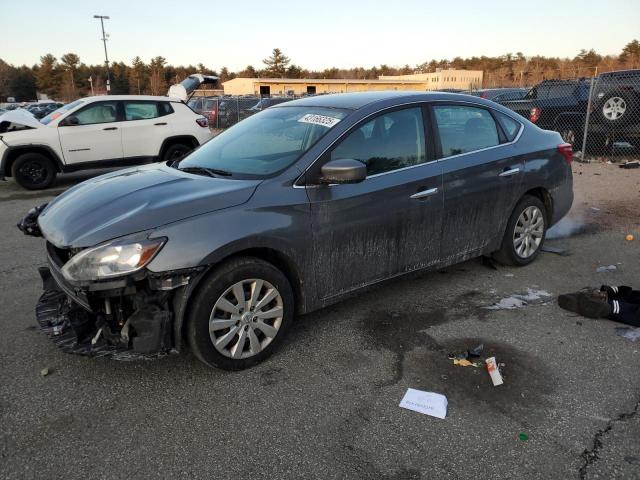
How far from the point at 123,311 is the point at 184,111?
875 cm

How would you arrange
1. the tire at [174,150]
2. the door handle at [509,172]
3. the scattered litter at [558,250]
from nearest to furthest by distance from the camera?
1. the door handle at [509,172]
2. the scattered litter at [558,250]
3. the tire at [174,150]

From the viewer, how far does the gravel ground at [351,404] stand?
7.94 ft

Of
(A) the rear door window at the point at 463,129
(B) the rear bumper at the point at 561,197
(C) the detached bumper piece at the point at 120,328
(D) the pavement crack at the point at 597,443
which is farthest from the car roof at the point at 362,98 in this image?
(D) the pavement crack at the point at 597,443

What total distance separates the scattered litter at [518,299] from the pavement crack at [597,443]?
4.63ft

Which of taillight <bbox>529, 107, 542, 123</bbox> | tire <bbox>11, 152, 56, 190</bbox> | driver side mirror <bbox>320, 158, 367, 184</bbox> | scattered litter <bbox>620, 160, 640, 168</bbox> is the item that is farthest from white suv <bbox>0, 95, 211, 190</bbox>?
scattered litter <bbox>620, 160, 640, 168</bbox>

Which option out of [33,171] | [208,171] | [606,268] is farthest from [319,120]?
[33,171]

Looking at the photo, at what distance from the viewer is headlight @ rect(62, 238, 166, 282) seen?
2738 mm

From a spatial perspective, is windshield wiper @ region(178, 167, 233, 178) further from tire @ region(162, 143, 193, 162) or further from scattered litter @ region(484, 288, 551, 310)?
tire @ region(162, 143, 193, 162)

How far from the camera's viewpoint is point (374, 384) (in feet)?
Answer: 10.1

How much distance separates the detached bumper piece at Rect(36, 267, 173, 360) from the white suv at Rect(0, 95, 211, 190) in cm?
741

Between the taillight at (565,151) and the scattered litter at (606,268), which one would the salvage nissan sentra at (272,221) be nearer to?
the taillight at (565,151)

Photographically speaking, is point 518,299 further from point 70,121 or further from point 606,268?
point 70,121

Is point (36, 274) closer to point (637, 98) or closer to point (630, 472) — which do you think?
point (630, 472)

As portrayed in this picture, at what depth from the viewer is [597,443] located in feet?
8.31
